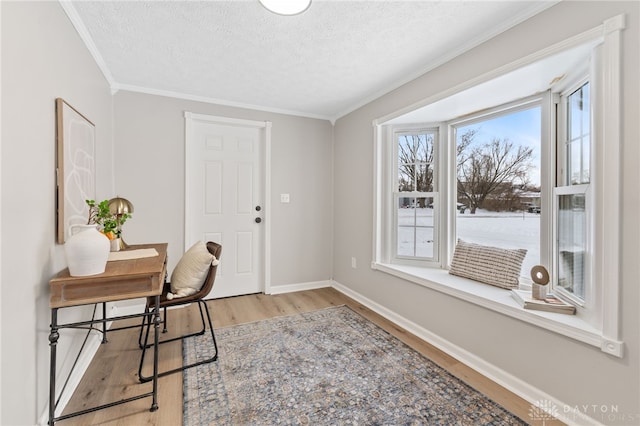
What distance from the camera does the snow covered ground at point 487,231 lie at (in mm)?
2180

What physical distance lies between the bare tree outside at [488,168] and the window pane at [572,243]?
0.43 metres

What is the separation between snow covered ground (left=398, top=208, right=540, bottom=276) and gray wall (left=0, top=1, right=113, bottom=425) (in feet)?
9.17

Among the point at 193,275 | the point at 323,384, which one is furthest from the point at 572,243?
the point at 193,275

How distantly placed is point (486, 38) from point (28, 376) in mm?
3193

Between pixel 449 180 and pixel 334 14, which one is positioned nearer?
pixel 334 14

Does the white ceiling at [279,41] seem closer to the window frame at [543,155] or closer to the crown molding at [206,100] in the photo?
the crown molding at [206,100]

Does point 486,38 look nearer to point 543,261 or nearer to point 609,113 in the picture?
point 609,113

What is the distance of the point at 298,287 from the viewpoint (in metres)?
3.74

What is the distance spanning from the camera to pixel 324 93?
10.0 feet

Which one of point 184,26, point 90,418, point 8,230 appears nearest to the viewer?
point 8,230

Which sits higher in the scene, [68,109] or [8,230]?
[68,109]

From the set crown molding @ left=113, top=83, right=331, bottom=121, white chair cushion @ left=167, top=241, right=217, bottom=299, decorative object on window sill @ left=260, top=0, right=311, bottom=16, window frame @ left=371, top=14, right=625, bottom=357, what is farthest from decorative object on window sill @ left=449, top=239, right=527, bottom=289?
crown molding @ left=113, top=83, right=331, bottom=121

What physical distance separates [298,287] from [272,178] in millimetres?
1465

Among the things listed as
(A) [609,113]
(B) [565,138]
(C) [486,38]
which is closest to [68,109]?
(C) [486,38]
